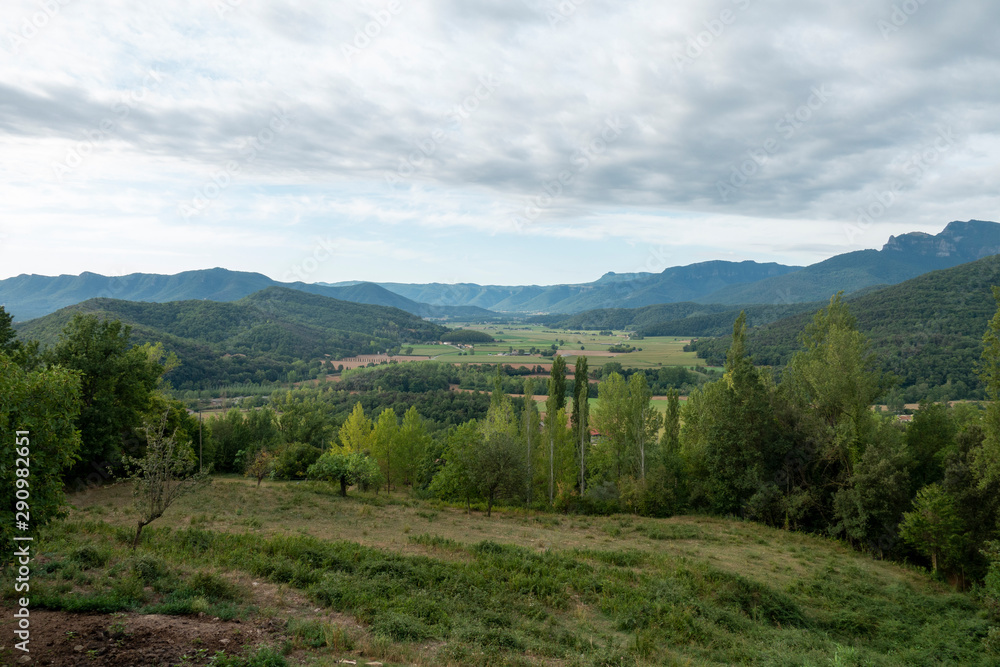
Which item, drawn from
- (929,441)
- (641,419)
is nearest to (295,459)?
(641,419)

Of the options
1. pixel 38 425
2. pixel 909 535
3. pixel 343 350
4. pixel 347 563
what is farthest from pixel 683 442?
pixel 343 350

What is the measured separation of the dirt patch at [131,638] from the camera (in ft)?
26.8

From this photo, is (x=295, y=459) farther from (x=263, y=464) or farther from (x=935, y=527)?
(x=935, y=527)

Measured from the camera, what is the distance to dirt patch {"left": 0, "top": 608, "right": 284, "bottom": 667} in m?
8.16

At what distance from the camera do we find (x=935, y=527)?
2169 centimetres

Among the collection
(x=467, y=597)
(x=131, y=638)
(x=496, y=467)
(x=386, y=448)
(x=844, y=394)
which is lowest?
(x=386, y=448)

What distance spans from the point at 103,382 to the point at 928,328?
12430 cm

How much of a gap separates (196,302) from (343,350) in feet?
181

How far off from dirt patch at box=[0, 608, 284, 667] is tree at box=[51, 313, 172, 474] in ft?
81.5

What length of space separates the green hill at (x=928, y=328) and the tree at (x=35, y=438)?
85605 millimetres

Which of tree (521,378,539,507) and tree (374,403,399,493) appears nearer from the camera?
tree (521,378,539,507)

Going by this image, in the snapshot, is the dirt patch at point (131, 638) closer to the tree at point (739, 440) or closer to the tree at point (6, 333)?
the tree at point (6, 333)

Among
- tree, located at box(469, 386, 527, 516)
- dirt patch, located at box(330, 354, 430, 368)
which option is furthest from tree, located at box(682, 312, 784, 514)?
dirt patch, located at box(330, 354, 430, 368)

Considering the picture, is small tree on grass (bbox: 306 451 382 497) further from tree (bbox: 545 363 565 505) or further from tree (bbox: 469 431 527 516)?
tree (bbox: 545 363 565 505)
